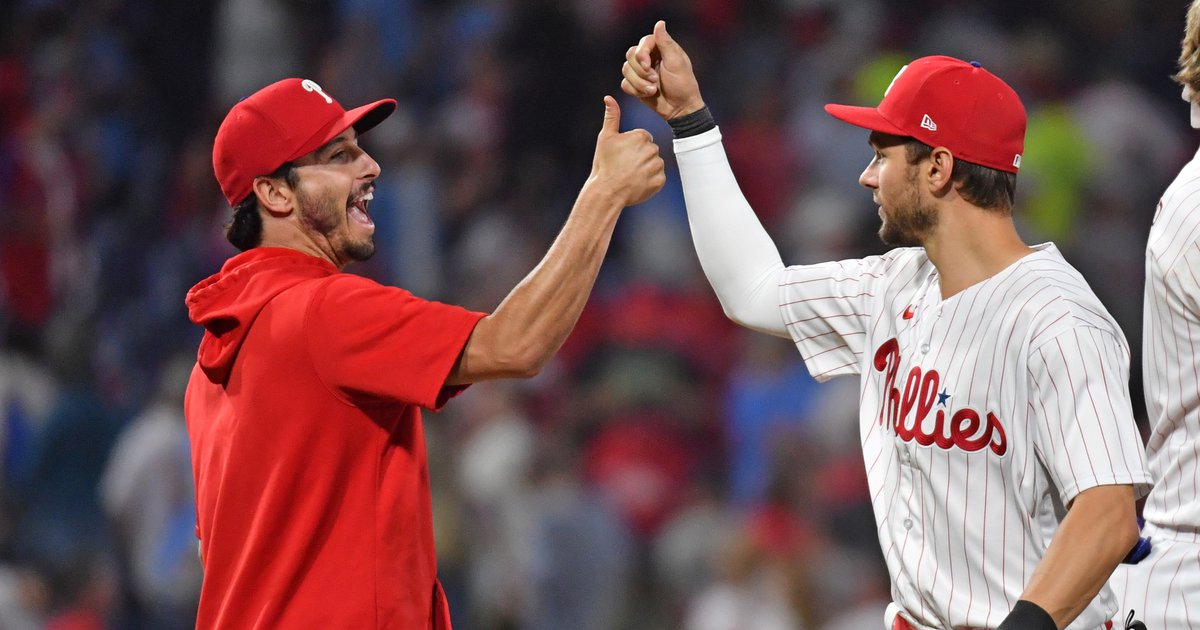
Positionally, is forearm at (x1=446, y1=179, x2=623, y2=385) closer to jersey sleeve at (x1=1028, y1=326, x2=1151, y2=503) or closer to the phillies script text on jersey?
the phillies script text on jersey

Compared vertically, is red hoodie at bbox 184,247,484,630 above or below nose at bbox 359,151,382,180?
below

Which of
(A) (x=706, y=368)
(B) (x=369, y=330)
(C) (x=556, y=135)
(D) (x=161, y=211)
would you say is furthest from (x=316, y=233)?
(D) (x=161, y=211)

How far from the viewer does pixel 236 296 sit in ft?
8.93

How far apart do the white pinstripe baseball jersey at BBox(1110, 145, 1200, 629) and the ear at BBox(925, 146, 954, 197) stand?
16.4 inches

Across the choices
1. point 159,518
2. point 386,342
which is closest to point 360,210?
point 386,342

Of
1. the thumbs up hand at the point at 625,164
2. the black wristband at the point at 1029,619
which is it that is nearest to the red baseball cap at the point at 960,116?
the thumbs up hand at the point at 625,164

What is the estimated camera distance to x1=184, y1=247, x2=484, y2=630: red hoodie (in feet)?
8.37

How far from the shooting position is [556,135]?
7641mm

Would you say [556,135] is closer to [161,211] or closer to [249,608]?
[161,211]

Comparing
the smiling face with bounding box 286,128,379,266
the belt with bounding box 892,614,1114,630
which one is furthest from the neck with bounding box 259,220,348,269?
the belt with bounding box 892,614,1114,630

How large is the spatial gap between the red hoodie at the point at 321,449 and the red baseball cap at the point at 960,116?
908mm

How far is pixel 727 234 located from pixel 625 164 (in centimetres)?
40

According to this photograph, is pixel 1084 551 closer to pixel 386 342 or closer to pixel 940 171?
pixel 940 171

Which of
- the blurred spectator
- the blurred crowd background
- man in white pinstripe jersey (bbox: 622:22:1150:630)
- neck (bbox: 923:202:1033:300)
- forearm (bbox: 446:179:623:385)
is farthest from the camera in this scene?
the blurred spectator
